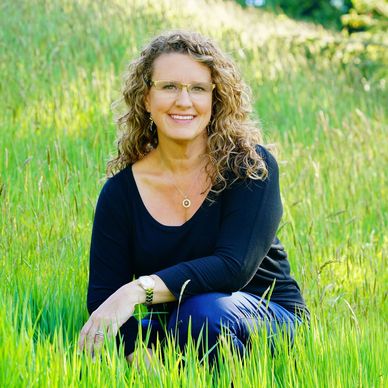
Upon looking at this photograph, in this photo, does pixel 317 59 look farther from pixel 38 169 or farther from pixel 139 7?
pixel 38 169

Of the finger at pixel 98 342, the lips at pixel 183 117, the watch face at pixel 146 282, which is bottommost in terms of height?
the finger at pixel 98 342

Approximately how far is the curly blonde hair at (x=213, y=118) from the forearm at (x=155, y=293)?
44cm

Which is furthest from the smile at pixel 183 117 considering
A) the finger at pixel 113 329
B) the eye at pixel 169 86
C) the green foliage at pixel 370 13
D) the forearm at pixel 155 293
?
the green foliage at pixel 370 13

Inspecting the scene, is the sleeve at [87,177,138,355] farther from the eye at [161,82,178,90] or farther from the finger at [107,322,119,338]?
the eye at [161,82,178,90]

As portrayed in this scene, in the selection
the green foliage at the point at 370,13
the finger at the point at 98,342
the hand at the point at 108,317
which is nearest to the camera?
the finger at the point at 98,342

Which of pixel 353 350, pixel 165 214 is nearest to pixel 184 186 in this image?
pixel 165 214

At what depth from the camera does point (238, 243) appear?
3.19 m

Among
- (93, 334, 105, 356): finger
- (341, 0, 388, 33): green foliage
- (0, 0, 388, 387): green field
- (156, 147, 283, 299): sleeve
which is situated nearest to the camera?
(0, 0, 388, 387): green field

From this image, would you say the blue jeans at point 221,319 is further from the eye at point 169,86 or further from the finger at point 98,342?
the eye at point 169,86

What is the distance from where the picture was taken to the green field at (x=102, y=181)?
8.91 ft

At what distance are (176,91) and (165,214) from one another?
460 mm

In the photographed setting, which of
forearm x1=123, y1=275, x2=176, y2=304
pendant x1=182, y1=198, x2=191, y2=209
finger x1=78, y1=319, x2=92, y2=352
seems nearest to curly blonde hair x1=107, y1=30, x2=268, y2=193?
pendant x1=182, y1=198, x2=191, y2=209

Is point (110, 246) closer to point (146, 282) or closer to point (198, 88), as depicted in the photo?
Answer: point (146, 282)

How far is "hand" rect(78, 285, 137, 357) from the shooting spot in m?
3.00
